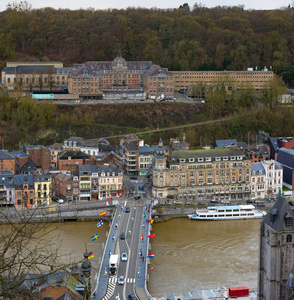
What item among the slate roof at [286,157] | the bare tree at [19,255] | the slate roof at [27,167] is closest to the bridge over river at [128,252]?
the slate roof at [27,167]

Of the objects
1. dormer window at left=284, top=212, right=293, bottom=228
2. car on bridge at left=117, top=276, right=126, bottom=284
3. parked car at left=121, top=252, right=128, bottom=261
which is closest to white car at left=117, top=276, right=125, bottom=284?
car on bridge at left=117, top=276, right=126, bottom=284

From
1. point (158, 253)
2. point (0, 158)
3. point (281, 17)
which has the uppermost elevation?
point (281, 17)

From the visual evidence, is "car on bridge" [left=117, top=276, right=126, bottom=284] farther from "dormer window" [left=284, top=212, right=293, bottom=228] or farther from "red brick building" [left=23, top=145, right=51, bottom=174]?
"red brick building" [left=23, top=145, right=51, bottom=174]

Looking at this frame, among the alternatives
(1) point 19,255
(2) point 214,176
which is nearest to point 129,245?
(2) point 214,176

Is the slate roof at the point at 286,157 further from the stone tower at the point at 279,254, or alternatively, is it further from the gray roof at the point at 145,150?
the stone tower at the point at 279,254

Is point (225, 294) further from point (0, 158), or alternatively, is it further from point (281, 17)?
point (281, 17)

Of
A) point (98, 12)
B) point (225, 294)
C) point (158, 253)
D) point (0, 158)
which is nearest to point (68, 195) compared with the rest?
point (0, 158)
